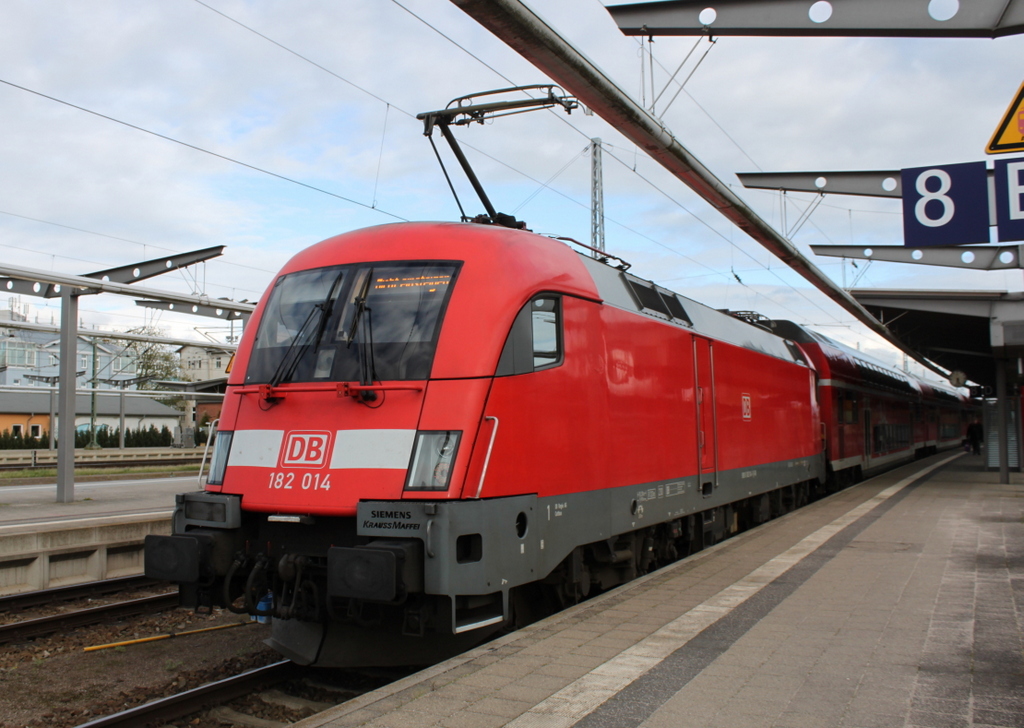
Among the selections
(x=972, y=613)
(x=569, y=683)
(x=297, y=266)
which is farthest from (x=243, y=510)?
(x=972, y=613)

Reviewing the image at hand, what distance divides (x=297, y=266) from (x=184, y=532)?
230 centimetres

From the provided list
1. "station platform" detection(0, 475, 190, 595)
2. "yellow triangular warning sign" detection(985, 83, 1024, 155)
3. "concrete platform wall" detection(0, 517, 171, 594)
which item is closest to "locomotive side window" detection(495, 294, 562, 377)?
"yellow triangular warning sign" detection(985, 83, 1024, 155)

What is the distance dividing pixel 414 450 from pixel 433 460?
0.51ft

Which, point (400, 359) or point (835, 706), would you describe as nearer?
point (835, 706)

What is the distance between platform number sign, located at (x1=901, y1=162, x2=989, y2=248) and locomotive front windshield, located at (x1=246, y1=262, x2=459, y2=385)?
17.1ft

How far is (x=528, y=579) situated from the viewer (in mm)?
5891

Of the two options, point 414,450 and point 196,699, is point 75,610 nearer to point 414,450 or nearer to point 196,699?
point 196,699

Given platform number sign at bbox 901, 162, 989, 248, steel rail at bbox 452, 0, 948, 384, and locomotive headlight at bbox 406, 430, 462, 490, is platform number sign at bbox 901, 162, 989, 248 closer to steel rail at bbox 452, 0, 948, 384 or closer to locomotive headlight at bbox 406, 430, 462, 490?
steel rail at bbox 452, 0, 948, 384

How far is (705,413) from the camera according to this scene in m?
9.89

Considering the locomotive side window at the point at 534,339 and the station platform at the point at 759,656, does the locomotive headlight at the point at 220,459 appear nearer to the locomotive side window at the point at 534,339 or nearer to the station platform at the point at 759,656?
the locomotive side window at the point at 534,339

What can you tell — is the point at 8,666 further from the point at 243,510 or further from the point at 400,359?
the point at 400,359

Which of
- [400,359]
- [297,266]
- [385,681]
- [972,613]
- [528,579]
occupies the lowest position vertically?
[385,681]

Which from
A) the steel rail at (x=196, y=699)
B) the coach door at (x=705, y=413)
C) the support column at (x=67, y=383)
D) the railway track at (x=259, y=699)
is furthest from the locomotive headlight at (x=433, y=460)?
the support column at (x=67, y=383)

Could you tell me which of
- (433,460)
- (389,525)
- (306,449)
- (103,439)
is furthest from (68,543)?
(103,439)
